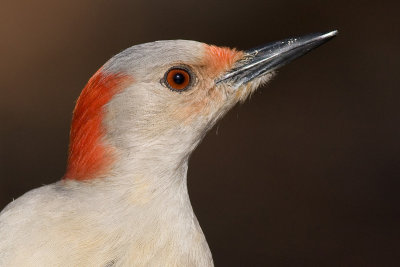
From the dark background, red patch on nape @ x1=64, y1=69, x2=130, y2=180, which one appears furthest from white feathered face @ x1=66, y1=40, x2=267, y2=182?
the dark background

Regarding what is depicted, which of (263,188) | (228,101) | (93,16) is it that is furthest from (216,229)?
(228,101)

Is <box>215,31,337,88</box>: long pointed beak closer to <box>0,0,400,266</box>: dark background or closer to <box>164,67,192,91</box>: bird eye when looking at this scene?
<box>164,67,192,91</box>: bird eye

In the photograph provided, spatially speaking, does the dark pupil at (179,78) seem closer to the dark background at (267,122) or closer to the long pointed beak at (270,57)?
the long pointed beak at (270,57)

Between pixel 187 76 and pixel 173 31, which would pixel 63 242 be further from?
pixel 173 31

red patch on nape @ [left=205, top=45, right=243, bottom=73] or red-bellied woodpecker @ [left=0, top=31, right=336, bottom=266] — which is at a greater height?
red patch on nape @ [left=205, top=45, right=243, bottom=73]

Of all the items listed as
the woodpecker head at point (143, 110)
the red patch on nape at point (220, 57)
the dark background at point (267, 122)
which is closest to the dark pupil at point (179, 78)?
the woodpecker head at point (143, 110)

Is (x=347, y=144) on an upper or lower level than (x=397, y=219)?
upper
